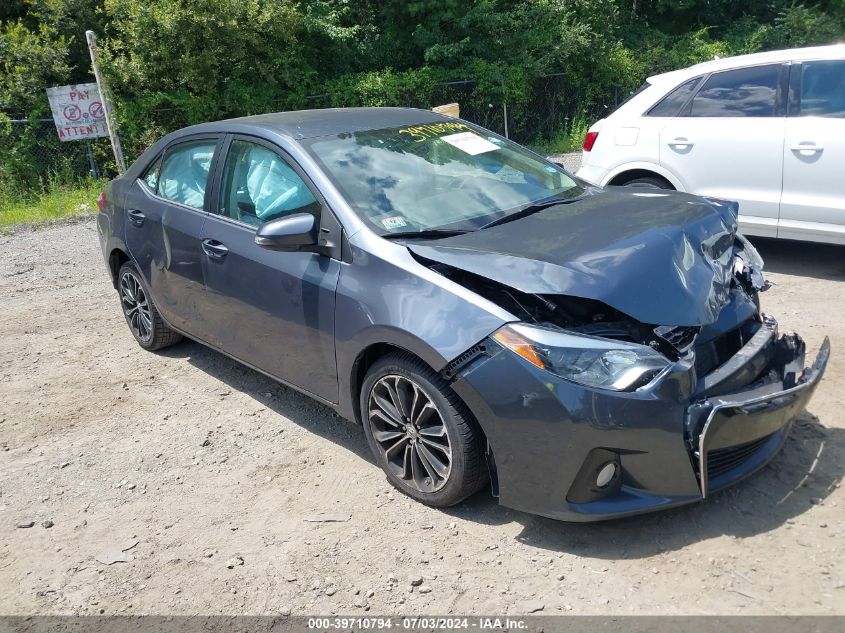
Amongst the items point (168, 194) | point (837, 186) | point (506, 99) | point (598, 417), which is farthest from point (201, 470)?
point (506, 99)

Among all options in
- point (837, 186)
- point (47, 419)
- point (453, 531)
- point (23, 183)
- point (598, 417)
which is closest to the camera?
point (598, 417)

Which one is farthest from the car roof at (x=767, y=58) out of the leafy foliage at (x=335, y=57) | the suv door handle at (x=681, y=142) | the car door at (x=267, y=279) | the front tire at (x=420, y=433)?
the leafy foliage at (x=335, y=57)

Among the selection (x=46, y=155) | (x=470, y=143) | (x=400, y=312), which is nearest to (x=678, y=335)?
(x=400, y=312)

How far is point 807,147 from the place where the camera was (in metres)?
5.89

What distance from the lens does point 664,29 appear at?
22.8 m

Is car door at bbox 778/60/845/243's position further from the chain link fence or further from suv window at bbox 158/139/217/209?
the chain link fence

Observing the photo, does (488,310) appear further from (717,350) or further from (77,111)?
(77,111)

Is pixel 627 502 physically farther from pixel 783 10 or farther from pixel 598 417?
pixel 783 10

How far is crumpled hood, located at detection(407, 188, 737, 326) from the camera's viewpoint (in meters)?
3.15

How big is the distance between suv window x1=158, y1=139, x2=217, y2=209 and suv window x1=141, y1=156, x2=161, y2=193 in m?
0.07

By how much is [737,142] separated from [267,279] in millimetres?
4113

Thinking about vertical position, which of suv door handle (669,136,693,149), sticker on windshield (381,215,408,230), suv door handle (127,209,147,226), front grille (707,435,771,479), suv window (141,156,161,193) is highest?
suv window (141,156,161,193)

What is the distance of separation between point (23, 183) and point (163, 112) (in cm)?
264

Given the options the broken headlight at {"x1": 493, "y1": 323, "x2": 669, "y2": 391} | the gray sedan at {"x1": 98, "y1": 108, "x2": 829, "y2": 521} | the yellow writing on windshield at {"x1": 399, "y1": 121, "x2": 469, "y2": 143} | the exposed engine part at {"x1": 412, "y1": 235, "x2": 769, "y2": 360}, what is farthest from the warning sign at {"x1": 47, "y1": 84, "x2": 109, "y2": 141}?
the broken headlight at {"x1": 493, "y1": 323, "x2": 669, "y2": 391}
